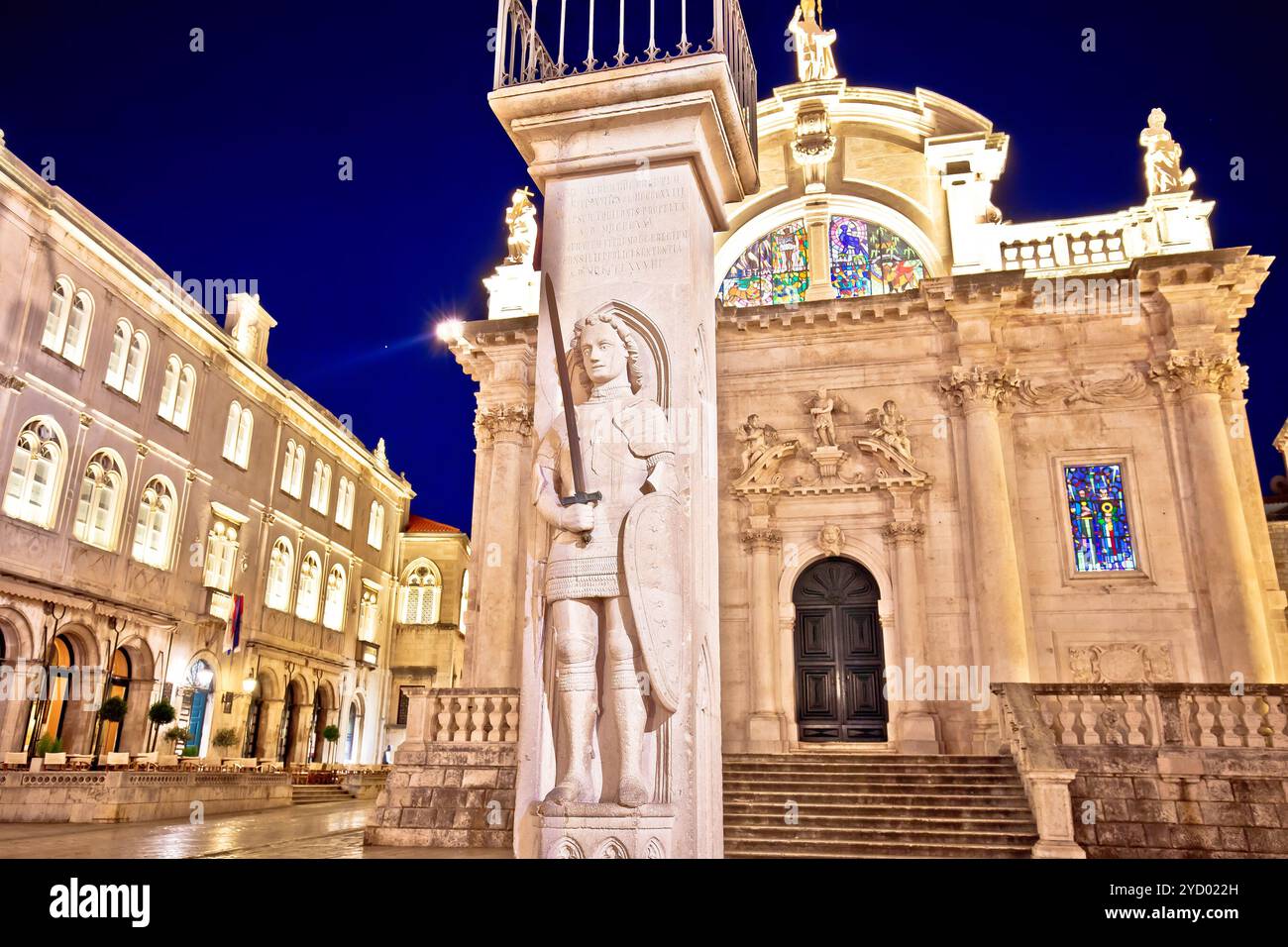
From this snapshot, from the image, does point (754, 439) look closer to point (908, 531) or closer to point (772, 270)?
point (908, 531)

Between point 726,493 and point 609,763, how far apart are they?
13340mm

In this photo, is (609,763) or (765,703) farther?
(765,703)

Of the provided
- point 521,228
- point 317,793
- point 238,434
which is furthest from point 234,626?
point 521,228

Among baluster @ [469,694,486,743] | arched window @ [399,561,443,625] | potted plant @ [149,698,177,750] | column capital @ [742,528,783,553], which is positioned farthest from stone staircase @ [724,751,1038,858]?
arched window @ [399,561,443,625]

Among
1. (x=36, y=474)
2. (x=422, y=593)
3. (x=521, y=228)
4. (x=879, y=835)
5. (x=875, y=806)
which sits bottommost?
(x=879, y=835)

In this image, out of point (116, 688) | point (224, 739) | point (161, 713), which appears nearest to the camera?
point (161, 713)

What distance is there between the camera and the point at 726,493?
1862 centimetres

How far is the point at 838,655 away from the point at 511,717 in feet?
24.3

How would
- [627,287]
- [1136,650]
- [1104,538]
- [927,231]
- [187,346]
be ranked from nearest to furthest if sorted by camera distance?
1. [627,287]
2. [1136,650]
3. [1104,538]
4. [927,231]
5. [187,346]

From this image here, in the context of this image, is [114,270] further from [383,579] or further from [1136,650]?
[1136,650]

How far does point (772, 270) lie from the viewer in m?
21.1

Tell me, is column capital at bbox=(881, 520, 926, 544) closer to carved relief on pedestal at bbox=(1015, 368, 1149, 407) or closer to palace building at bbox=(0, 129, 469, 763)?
carved relief on pedestal at bbox=(1015, 368, 1149, 407)

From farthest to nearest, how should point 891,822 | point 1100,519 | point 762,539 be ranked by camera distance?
1. point 762,539
2. point 1100,519
3. point 891,822
